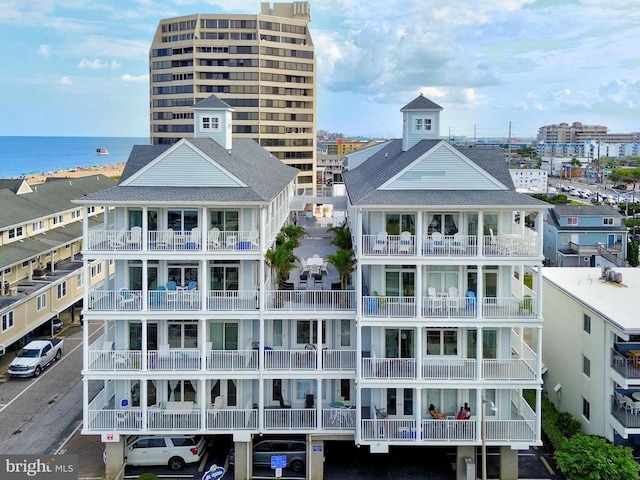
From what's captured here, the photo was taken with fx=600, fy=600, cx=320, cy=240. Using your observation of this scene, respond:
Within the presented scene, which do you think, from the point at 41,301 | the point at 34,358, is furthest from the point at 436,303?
the point at 41,301

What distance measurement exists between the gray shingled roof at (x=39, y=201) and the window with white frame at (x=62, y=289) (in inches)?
187

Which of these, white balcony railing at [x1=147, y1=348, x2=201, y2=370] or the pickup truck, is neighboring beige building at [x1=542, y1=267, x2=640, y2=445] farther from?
the pickup truck

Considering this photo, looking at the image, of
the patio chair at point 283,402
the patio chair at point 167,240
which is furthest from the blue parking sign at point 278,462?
the patio chair at point 167,240

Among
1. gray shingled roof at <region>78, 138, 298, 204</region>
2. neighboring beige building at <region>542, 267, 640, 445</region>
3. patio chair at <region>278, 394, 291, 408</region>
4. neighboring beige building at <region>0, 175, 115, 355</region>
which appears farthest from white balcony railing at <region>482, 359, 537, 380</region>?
neighboring beige building at <region>0, 175, 115, 355</region>

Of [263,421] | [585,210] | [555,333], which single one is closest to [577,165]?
[585,210]

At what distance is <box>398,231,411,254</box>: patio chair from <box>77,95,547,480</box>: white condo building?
61 millimetres

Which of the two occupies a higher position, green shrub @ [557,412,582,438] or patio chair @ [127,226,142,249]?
patio chair @ [127,226,142,249]

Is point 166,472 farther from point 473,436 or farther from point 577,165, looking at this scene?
point 577,165

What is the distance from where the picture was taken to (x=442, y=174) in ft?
77.5

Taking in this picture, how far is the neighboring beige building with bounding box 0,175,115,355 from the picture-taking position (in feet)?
112

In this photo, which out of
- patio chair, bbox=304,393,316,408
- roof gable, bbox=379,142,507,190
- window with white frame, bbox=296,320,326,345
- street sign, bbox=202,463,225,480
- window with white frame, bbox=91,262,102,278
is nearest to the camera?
street sign, bbox=202,463,225,480

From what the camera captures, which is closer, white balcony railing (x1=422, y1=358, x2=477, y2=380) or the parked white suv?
white balcony railing (x1=422, y1=358, x2=477, y2=380)

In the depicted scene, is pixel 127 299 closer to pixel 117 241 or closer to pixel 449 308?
pixel 117 241

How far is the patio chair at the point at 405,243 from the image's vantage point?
22344 millimetres
